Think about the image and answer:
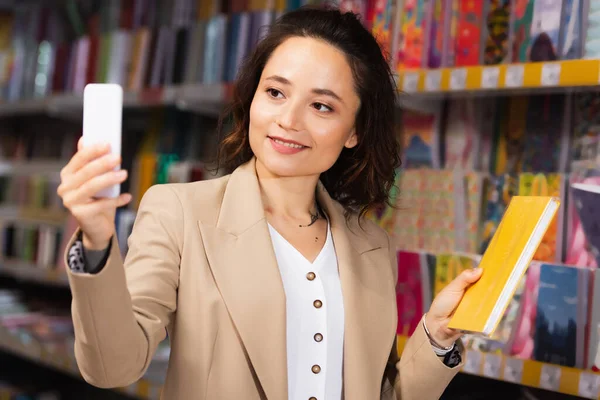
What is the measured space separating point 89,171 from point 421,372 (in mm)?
846

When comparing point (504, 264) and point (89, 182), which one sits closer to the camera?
point (89, 182)

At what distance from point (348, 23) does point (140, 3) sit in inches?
73.4

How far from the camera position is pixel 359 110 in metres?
1.48

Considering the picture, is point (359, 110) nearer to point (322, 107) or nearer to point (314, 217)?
point (322, 107)

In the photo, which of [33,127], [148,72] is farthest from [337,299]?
[33,127]

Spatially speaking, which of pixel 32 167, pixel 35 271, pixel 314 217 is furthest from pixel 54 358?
pixel 314 217

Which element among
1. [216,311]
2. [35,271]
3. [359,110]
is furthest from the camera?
[35,271]

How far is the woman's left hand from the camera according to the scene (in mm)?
1332

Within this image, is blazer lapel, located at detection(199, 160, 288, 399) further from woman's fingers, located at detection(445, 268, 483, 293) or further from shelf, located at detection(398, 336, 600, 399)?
shelf, located at detection(398, 336, 600, 399)

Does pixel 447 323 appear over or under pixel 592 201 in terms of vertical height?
under

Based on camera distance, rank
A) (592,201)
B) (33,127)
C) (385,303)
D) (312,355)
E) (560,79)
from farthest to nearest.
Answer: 1. (33,127)
2. (592,201)
3. (560,79)
4. (385,303)
5. (312,355)

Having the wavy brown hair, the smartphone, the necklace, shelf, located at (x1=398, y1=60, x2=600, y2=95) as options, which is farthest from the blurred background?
the smartphone

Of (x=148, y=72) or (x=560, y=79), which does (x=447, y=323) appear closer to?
(x=560, y=79)

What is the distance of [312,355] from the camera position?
1.29 metres
